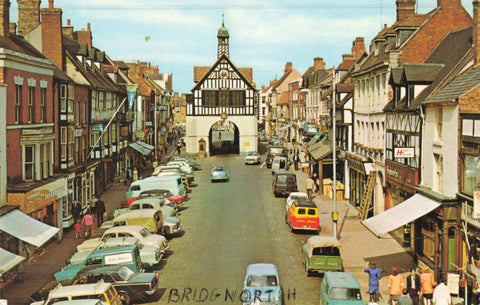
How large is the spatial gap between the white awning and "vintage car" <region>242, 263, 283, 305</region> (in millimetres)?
5616

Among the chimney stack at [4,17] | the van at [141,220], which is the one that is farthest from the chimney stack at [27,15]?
the van at [141,220]

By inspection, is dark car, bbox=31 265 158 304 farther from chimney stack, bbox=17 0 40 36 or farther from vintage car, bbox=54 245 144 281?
chimney stack, bbox=17 0 40 36

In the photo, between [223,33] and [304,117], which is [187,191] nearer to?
[304,117]

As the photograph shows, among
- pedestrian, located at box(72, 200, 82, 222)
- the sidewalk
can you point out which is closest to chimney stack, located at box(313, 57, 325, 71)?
the sidewalk

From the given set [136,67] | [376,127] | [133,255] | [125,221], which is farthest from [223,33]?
[133,255]

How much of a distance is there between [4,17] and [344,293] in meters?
21.0

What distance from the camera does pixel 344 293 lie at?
15.6 meters

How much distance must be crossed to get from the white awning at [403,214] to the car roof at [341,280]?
14.6 ft

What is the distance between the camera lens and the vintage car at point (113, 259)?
Result: 18.6 metres

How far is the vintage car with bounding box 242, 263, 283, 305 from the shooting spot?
53.6 feet

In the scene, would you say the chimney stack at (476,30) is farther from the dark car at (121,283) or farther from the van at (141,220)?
the van at (141,220)

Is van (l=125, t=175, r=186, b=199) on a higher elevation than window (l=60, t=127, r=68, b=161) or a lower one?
lower

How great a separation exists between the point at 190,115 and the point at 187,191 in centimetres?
3554

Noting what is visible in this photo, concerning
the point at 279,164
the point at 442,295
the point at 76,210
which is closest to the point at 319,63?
the point at 279,164
